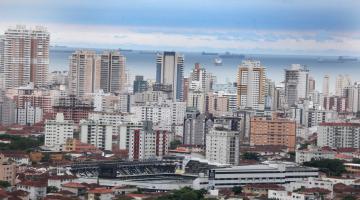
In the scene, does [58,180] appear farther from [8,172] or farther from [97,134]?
[97,134]

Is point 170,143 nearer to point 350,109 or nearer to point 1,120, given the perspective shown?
point 1,120

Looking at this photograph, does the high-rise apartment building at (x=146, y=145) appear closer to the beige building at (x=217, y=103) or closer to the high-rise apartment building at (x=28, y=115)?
the high-rise apartment building at (x=28, y=115)

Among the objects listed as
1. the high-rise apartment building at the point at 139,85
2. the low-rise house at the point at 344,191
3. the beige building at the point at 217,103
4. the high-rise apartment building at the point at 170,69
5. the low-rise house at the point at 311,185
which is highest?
the high-rise apartment building at the point at 170,69

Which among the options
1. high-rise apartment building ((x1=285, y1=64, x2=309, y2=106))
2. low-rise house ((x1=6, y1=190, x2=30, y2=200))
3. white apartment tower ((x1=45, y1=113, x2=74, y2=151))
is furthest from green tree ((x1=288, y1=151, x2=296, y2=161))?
high-rise apartment building ((x1=285, y1=64, x2=309, y2=106))

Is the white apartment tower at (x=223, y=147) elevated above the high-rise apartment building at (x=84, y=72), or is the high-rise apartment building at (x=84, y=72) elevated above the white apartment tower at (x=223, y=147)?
the high-rise apartment building at (x=84, y=72)

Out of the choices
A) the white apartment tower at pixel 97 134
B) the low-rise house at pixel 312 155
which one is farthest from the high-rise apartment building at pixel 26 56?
the low-rise house at pixel 312 155

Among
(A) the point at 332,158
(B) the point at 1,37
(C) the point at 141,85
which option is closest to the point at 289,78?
(C) the point at 141,85
